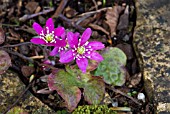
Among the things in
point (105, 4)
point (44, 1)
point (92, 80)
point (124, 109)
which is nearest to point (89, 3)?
point (105, 4)

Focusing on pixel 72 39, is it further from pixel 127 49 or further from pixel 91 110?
pixel 127 49

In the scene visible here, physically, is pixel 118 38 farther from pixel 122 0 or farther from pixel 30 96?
pixel 30 96

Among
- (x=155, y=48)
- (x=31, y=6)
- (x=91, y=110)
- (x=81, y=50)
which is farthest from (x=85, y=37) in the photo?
(x=31, y=6)

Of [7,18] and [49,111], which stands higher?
[7,18]

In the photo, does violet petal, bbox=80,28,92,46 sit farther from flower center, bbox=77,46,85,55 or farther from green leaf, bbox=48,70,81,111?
green leaf, bbox=48,70,81,111

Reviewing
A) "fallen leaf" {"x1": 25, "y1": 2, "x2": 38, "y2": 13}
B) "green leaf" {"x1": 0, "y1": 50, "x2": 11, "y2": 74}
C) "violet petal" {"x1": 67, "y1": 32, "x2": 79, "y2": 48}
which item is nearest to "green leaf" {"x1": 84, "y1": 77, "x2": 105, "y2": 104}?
"violet petal" {"x1": 67, "y1": 32, "x2": 79, "y2": 48}
